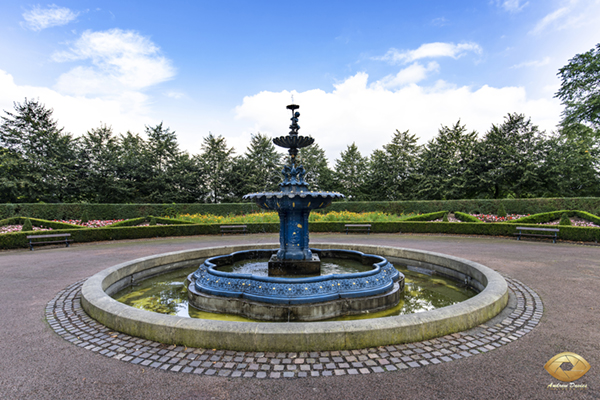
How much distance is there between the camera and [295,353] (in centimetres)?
365

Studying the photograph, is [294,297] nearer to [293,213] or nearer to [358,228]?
[293,213]

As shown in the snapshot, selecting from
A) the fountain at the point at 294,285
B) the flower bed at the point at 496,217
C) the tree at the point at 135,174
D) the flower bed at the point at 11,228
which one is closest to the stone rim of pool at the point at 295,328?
the fountain at the point at 294,285

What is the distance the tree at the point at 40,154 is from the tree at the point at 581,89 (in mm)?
47924

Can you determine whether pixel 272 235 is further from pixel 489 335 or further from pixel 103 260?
pixel 489 335

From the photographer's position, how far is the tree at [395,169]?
37875 millimetres

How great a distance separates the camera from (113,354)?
12.1 feet

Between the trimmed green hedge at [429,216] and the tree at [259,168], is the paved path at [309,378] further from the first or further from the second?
the tree at [259,168]

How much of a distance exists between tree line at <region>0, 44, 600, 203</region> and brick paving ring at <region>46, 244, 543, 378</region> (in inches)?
1131

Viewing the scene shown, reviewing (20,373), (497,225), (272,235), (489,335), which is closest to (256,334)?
(20,373)

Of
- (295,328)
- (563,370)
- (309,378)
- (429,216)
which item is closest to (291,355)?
(295,328)

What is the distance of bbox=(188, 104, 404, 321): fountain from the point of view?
5172 millimetres

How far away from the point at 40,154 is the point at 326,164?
32.8 metres

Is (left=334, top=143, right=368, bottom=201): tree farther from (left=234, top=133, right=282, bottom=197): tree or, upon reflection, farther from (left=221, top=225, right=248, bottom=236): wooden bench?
(left=221, top=225, right=248, bottom=236): wooden bench

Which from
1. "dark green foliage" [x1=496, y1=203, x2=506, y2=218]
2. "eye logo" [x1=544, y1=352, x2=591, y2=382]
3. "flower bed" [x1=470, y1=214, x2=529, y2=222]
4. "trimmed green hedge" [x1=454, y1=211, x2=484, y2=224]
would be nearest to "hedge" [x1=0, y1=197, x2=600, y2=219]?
"flower bed" [x1=470, y1=214, x2=529, y2=222]
